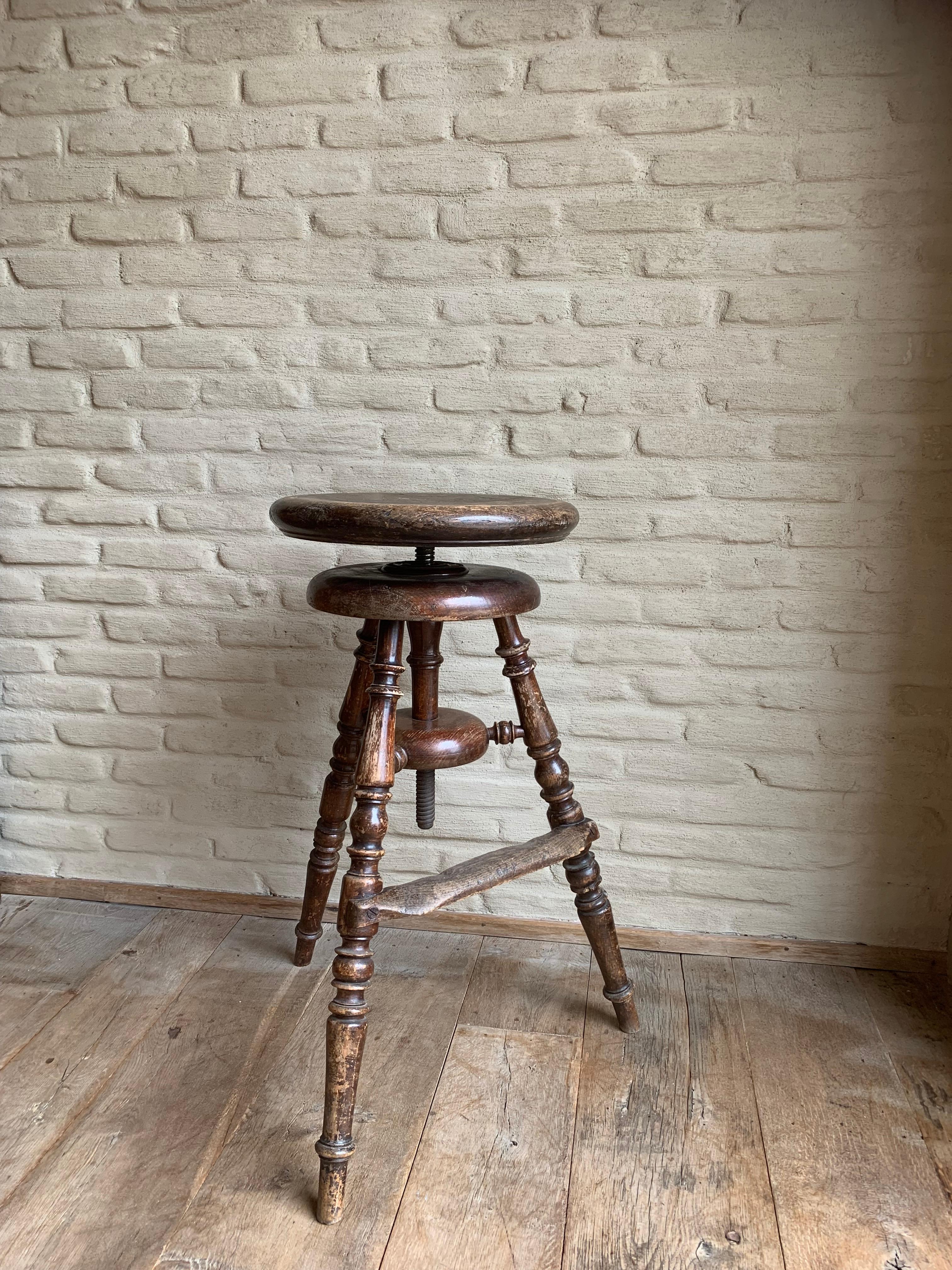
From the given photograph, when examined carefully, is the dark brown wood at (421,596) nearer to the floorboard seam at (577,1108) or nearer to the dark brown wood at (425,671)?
the dark brown wood at (425,671)

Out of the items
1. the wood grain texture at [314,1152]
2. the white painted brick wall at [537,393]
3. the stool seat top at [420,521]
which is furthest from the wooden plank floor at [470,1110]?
the stool seat top at [420,521]

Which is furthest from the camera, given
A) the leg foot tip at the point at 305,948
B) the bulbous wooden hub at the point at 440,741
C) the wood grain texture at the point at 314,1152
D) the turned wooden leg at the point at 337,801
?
the leg foot tip at the point at 305,948

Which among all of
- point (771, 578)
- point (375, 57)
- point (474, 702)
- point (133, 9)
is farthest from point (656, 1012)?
point (133, 9)

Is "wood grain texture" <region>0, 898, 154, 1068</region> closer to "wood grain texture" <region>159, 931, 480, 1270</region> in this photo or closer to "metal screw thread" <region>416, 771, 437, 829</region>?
"wood grain texture" <region>159, 931, 480, 1270</region>

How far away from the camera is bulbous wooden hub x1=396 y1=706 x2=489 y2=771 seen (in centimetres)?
148

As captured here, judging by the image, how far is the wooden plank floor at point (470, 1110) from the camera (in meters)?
1.22

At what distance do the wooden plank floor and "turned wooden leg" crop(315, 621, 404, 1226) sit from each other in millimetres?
69

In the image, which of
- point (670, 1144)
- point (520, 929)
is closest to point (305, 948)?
point (520, 929)

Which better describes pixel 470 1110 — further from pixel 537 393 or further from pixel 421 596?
pixel 537 393

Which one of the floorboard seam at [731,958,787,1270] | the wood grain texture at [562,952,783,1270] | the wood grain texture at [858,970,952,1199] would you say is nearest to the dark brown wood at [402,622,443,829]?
the wood grain texture at [562,952,783,1270]

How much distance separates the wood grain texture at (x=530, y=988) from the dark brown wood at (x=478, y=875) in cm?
31

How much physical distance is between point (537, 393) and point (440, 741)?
0.67m

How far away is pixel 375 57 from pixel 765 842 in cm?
153

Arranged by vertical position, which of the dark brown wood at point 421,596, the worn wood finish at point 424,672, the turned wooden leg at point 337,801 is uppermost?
the dark brown wood at point 421,596
